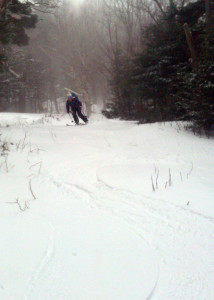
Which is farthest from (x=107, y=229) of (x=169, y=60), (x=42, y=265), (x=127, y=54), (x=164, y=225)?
(x=127, y=54)

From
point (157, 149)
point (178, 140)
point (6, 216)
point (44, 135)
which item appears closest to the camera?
point (6, 216)

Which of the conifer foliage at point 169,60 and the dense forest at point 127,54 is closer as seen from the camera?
the dense forest at point 127,54

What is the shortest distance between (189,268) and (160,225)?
2.05 feet

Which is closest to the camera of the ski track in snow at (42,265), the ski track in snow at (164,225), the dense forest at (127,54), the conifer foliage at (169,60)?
the ski track in snow at (42,265)

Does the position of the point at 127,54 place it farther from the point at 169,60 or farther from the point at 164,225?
the point at 164,225

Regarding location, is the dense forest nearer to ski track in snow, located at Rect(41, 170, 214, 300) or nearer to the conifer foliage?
the conifer foliage

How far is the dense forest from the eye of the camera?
7.86 metres

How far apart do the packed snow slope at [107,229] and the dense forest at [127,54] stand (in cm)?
408

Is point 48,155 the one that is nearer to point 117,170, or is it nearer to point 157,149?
point 117,170

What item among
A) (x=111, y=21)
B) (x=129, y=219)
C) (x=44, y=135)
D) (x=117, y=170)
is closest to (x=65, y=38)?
(x=111, y=21)

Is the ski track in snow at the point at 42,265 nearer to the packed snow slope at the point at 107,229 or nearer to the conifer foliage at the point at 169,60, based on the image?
the packed snow slope at the point at 107,229

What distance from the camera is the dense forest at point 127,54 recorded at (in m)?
7.86

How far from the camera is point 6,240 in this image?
216cm

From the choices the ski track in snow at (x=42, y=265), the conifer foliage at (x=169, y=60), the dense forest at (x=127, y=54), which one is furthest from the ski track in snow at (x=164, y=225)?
the conifer foliage at (x=169, y=60)
